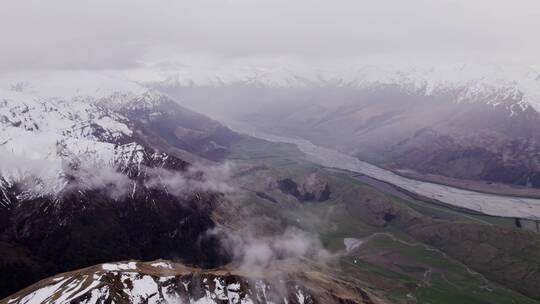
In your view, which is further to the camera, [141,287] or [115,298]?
[141,287]

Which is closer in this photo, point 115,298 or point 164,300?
point 115,298

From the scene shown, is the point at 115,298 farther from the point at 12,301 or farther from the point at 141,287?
the point at 12,301

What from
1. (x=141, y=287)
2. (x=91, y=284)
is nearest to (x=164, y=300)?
(x=141, y=287)

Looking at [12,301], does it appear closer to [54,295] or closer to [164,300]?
[54,295]

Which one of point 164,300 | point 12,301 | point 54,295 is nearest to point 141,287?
point 164,300

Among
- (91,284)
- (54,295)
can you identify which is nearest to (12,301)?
(54,295)

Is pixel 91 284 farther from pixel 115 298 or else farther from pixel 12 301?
pixel 12 301

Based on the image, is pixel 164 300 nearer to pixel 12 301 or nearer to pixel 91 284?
pixel 91 284
